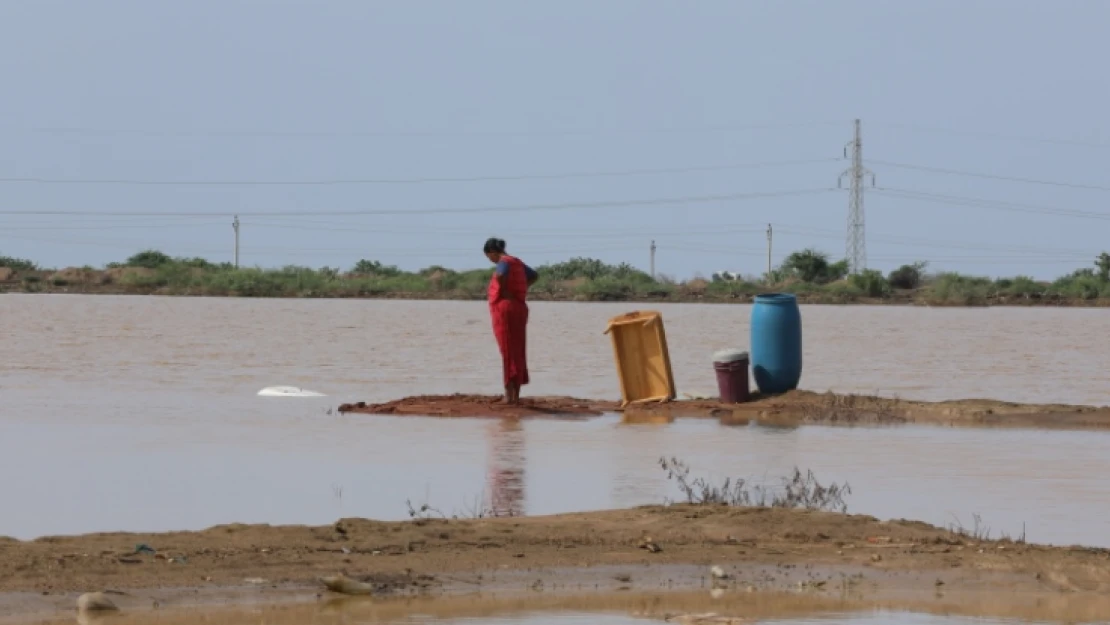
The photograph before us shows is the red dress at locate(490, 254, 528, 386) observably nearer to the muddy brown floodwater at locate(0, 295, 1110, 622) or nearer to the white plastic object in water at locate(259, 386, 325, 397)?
the muddy brown floodwater at locate(0, 295, 1110, 622)

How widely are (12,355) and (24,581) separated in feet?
80.8

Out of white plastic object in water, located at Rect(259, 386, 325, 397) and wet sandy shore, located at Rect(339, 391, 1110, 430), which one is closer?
wet sandy shore, located at Rect(339, 391, 1110, 430)

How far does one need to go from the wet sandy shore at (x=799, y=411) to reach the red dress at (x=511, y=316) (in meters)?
0.42

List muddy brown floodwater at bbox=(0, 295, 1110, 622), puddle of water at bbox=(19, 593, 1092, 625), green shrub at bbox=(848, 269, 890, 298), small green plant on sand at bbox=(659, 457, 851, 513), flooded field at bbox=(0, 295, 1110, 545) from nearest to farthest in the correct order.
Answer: puddle of water at bbox=(19, 593, 1092, 625), muddy brown floodwater at bbox=(0, 295, 1110, 622), small green plant on sand at bbox=(659, 457, 851, 513), flooded field at bbox=(0, 295, 1110, 545), green shrub at bbox=(848, 269, 890, 298)

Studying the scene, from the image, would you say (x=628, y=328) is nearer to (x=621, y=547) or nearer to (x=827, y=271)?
(x=621, y=547)

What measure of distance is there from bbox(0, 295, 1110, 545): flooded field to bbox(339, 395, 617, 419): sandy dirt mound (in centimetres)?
52

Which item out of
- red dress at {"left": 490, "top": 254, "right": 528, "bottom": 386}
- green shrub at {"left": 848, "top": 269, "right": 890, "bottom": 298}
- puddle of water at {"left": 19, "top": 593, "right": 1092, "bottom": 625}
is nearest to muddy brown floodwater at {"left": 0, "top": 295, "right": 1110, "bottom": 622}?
puddle of water at {"left": 19, "top": 593, "right": 1092, "bottom": 625}

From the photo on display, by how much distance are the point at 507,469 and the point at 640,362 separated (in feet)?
22.4

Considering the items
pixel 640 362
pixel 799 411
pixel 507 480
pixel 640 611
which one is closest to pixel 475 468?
pixel 507 480

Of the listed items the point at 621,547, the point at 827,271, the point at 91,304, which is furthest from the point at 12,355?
the point at 827,271

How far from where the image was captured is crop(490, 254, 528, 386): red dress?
776 inches

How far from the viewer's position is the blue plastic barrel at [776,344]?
21.1m

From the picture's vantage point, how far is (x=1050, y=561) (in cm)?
1000

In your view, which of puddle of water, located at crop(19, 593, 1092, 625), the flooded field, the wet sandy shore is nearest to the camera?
puddle of water, located at crop(19, 593, 1092, 625)
